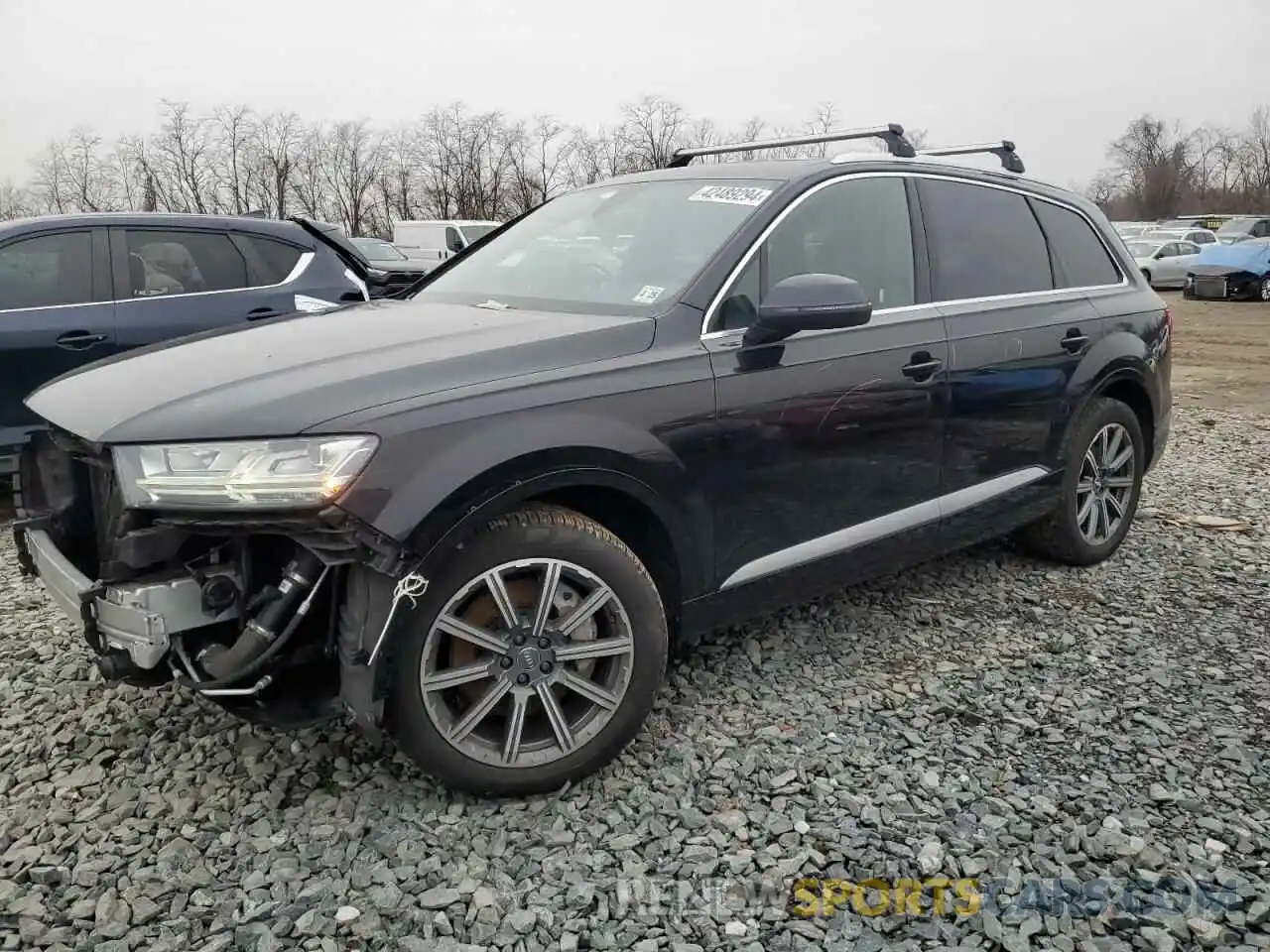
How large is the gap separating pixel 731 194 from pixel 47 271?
4.09 m

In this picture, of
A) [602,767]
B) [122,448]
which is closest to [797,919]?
[602,767]

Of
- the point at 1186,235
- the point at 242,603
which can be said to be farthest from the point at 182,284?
the point at 1186,235

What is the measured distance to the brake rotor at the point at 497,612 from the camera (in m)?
2.56

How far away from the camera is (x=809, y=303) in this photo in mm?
2883

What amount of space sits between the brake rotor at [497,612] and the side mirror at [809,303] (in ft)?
3.27

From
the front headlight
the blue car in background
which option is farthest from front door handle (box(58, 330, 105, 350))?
the blue car in background

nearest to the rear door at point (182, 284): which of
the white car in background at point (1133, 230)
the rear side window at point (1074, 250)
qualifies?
the rear side window at point (1074, 250)

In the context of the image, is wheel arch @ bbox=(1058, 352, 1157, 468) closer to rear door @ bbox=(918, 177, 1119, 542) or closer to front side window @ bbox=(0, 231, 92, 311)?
rear door @ bbox=(918, 177, 1119, 542)

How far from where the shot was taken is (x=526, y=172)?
151 feet

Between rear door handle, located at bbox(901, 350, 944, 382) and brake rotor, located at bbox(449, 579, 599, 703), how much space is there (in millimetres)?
1515

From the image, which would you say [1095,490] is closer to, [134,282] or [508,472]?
[508,472]

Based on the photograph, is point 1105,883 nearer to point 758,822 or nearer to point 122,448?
point 758,822

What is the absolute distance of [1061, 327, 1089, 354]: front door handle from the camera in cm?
414

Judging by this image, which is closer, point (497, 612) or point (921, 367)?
point (497, 612)
